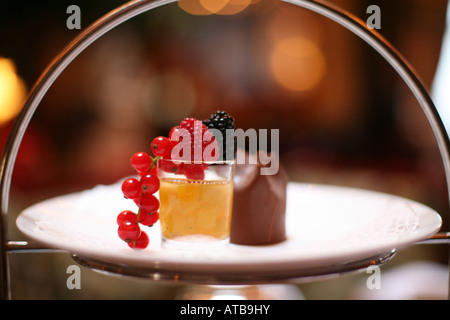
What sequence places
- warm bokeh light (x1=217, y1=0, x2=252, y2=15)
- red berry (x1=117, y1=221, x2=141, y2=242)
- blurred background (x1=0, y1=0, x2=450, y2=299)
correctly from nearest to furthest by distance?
red berry (x1=117, y1=221, x2=141, y2=242) → blurred background (x1=0, y1=0, x2=450, y2=299) → warm bokeh light (x1=217, y1=0, x2=252, y2=15)

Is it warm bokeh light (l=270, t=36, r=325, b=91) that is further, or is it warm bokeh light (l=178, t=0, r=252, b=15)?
warm bokeh light (l=270, t=36, r=325, b=91)

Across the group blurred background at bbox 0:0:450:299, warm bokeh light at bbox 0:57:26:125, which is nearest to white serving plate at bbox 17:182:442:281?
blurred background at bbox 0:0:450:299

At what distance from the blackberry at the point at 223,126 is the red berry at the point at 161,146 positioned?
68 mm

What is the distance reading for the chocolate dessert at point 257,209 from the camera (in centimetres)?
76

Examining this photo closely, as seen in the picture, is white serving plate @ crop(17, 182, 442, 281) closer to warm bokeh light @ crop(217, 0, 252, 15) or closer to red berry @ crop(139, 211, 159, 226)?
red berry @ crop(139, 211, 159, 226)

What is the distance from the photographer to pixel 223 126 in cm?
72

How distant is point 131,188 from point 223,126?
169 mm

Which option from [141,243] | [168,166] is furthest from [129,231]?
[168,166]

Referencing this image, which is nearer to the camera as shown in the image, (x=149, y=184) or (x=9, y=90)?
(x=149, y=184)

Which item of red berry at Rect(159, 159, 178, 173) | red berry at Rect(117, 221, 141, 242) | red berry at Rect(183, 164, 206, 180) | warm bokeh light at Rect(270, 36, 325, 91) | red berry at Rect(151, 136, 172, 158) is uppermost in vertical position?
warm bokeh light at Rect(270, 36, 325, 91)

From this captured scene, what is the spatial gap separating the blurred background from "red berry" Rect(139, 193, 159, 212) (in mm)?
1352

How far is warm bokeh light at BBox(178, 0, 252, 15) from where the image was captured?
3.31 meters

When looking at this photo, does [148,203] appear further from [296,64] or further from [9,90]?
[296,64]
